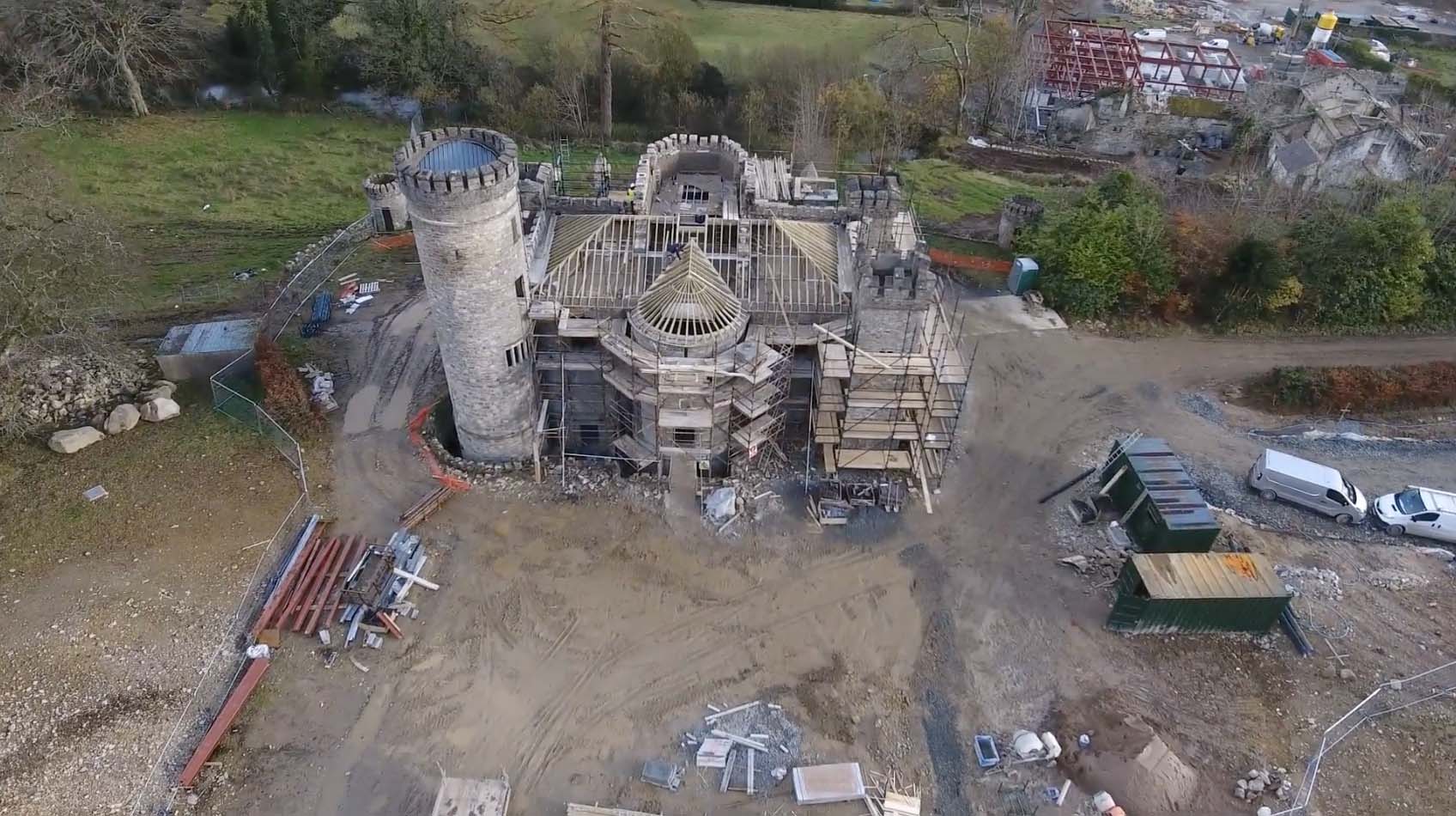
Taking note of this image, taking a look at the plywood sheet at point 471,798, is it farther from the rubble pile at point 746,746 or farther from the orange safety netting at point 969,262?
the orange safety netting at point 969,262

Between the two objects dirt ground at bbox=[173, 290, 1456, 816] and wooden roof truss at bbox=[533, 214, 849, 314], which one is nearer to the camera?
dirt ground at bbox=[173, 290, 1456, 816]

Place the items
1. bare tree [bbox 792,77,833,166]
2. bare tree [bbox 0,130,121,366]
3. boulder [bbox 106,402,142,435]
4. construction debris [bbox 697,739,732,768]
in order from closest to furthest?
1. construction debris [bbox 697,739,732,768]
2. bare tree [bbox 0,130,121,366]
3. boulder [bbox 106,402,142,435]
4. bare tree [bbox 792,77,833,166]

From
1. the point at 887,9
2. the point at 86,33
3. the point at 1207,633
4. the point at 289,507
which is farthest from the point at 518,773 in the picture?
the point at 887,9

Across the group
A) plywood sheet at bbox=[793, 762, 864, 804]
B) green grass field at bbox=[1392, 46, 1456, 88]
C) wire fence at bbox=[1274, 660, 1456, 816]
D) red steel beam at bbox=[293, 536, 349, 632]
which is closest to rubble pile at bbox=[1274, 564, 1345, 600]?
wire fence at bbox=[1274, 660, 1456, 816]

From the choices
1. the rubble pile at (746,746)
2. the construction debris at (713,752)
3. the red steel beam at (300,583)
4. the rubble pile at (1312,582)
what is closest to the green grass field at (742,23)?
the red steel beam at (300,583)

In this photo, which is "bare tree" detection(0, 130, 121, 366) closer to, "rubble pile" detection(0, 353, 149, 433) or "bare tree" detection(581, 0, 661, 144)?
"rubble pile" detection(0, 353, 149, 433)

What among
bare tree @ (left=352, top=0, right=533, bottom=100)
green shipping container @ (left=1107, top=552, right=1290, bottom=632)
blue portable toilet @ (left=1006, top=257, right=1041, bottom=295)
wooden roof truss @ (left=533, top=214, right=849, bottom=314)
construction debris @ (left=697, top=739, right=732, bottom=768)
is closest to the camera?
construction debris @ (left=697, top=739, right=732, bottom=768)

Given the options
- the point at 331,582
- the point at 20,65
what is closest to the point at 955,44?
the point at 331,582

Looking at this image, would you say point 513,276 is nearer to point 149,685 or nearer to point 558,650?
point 558,650
